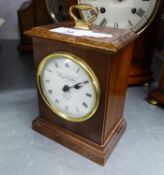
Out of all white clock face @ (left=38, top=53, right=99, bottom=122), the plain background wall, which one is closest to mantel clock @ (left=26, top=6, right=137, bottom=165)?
white clock face @ (left=38, top=53, right=99, bottom=122)

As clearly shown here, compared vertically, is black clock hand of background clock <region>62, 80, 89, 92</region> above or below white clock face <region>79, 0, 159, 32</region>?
below

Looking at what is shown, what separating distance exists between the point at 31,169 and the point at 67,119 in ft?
0.56

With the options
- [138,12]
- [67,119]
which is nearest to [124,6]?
[138,12]

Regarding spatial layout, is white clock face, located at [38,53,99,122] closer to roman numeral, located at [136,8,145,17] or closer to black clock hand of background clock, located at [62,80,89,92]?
black clock hand of background clock, located at [62,80,89,92]

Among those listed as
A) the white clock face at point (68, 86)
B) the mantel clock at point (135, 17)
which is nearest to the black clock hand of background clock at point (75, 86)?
the white clock face at point (68, 86)

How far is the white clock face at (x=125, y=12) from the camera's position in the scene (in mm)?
875

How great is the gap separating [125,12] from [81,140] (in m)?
0.55

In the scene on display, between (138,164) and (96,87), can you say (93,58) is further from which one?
(138,164)

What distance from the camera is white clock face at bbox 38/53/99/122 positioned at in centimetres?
57

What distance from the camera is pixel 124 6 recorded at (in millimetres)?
880

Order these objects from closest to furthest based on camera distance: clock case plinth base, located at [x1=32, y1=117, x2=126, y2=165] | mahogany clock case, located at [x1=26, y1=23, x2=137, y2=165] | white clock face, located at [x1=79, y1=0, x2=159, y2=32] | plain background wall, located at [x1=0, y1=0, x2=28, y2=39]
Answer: mahogany clock case, located at [x1=26, y1=23, x2=137, y2=165]
clock case plinth base, located at [x1=32, y1=117, x2=126, y2=165]
white clock face, located at [x1=79, y1=0, x2=159, y2=32]
plain background wall, located at [x1=0, y1=0, x2=28, y2=39]

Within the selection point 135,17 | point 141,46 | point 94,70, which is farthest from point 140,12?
point 94,70

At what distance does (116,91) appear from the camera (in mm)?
613

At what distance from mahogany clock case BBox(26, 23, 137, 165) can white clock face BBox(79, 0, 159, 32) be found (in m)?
0.30
